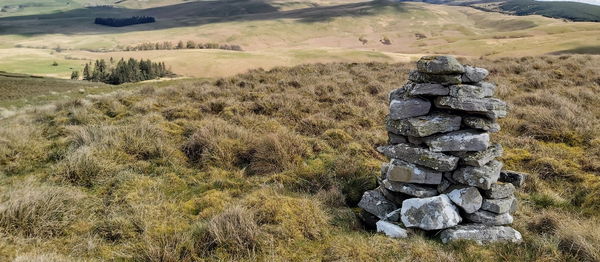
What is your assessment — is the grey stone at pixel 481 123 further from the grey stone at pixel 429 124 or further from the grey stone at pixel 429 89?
the grey stone at pixel 429 89

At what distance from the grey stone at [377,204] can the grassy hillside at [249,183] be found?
1.13ft

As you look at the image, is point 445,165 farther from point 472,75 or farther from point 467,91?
point 472,75

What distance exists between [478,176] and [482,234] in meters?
1.06

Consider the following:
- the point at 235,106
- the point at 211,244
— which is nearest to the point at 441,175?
the point at 211,244

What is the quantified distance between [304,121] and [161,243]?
8.53m

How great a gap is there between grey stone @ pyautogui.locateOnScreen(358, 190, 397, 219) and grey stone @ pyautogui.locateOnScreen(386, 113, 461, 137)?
150 cm

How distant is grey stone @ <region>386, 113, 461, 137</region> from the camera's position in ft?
22.4

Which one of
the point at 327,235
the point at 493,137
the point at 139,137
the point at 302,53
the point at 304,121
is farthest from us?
the point at 302,53

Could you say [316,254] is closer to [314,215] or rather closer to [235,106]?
[314,215]

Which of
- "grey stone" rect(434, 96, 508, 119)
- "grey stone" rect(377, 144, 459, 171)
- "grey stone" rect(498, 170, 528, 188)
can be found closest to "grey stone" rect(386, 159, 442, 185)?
"grey stone" rect(377, 144, 459, 171)

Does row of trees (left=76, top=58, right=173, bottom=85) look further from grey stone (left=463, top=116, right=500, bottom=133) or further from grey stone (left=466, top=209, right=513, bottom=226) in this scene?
grey stone (left=466, top=209, right=513, bottom=226)

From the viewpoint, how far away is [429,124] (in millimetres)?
6832

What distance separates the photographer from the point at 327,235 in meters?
6.07

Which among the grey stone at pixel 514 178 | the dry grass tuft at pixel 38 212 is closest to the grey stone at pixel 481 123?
the grey stone at pixel 514 178
